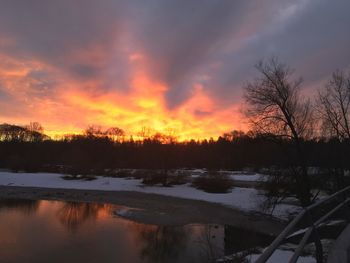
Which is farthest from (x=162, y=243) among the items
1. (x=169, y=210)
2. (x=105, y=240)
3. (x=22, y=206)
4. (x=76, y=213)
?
(x=22, y=206)

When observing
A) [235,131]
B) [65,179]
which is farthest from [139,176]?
[235,131]

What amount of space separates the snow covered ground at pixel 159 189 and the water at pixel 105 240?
Result: 32.1 feet

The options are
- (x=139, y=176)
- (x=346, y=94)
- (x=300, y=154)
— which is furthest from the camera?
(x=139, y=176)

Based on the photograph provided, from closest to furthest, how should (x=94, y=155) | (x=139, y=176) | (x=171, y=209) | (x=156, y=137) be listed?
(x=171, y=209), (x=139, y=176), (x=156, y=137), (x=94, y=155)

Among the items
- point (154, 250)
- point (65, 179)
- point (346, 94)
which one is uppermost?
point (346, 94)

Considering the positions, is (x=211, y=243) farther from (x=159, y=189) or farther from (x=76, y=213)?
(x=159, y=189)

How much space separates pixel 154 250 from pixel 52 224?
11101 millimetres

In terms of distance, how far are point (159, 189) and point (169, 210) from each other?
19.4 metres

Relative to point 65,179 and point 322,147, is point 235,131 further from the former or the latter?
point 65,179

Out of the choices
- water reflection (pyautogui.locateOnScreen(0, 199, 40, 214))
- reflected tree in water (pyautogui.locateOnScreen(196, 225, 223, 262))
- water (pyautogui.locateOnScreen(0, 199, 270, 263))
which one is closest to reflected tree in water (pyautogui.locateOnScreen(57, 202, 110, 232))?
water (pyautogui.locateOnScreen(0, 199, 270, 263))

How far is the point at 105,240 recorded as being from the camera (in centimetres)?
2331

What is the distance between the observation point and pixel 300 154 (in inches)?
1086

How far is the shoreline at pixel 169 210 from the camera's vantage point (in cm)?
2980

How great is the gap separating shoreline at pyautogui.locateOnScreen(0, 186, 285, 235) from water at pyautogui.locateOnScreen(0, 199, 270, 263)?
1.97 m
